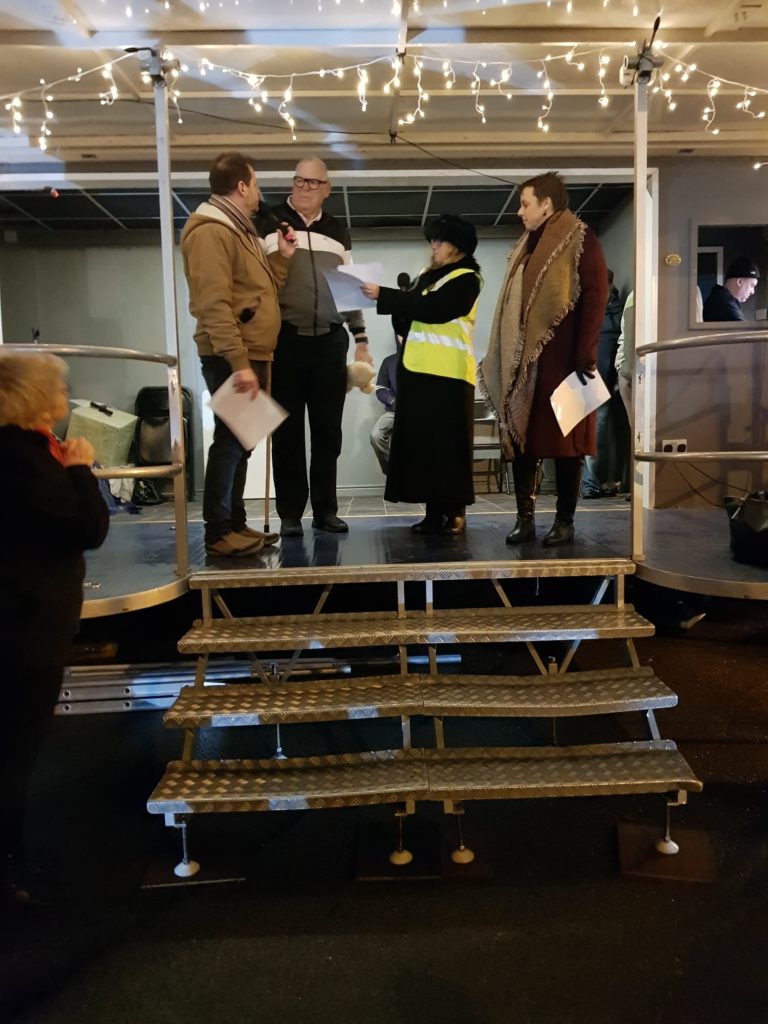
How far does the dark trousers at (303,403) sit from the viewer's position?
10.4ft

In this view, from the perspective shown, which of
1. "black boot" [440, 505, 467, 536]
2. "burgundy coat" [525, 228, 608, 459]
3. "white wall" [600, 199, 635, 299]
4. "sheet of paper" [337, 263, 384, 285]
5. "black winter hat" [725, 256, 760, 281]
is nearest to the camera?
"burgundy coat" [525, 228, 608, 459]

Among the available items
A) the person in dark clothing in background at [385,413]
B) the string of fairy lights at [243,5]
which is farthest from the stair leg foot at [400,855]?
the string of fairy lights at [243,5]

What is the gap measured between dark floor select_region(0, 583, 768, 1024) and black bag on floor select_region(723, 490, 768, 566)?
73cm

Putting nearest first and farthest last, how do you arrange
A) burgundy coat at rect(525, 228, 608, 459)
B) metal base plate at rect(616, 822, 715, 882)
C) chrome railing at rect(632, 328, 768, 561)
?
metal base plate at rect(616, 822, 715, 882) → chrome railing at rect(632, 328, 768, 561) → burgundy coat at rect(525, 228, 608, 459)

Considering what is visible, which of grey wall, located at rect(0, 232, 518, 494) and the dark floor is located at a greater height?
grey wall, located at rect(0, 232, 518, 494)

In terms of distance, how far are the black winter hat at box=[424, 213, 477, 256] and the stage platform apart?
1.29 m

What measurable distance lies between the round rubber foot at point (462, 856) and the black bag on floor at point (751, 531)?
5.19ft

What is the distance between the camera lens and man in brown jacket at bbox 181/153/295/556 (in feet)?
8.59

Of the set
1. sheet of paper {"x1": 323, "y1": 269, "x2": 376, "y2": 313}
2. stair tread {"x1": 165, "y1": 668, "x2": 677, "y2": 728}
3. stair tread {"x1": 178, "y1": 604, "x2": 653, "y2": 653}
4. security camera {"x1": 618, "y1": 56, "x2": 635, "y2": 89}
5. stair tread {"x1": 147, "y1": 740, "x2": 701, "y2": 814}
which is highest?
security camera {"x1": 618, "y1": 56, "x2": 635, "y2": 89}

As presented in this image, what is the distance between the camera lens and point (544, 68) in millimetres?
3850

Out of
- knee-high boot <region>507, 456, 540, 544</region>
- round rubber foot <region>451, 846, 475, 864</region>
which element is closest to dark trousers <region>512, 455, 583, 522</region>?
knee-high boot <region>507, 456, 540, 544</region>

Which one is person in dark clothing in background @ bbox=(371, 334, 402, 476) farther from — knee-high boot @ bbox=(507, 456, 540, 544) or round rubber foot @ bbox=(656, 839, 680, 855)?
round rubber foot @ bbox=(656, 839, 680, 855)

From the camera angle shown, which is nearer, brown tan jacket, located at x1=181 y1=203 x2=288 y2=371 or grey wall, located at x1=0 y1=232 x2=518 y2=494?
brown tan jacket, located at x1=181 y1=203 x2=288 y2=371

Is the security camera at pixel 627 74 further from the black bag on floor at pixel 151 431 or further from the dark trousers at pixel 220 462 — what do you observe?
the black bag on floor at pixel 151 431
